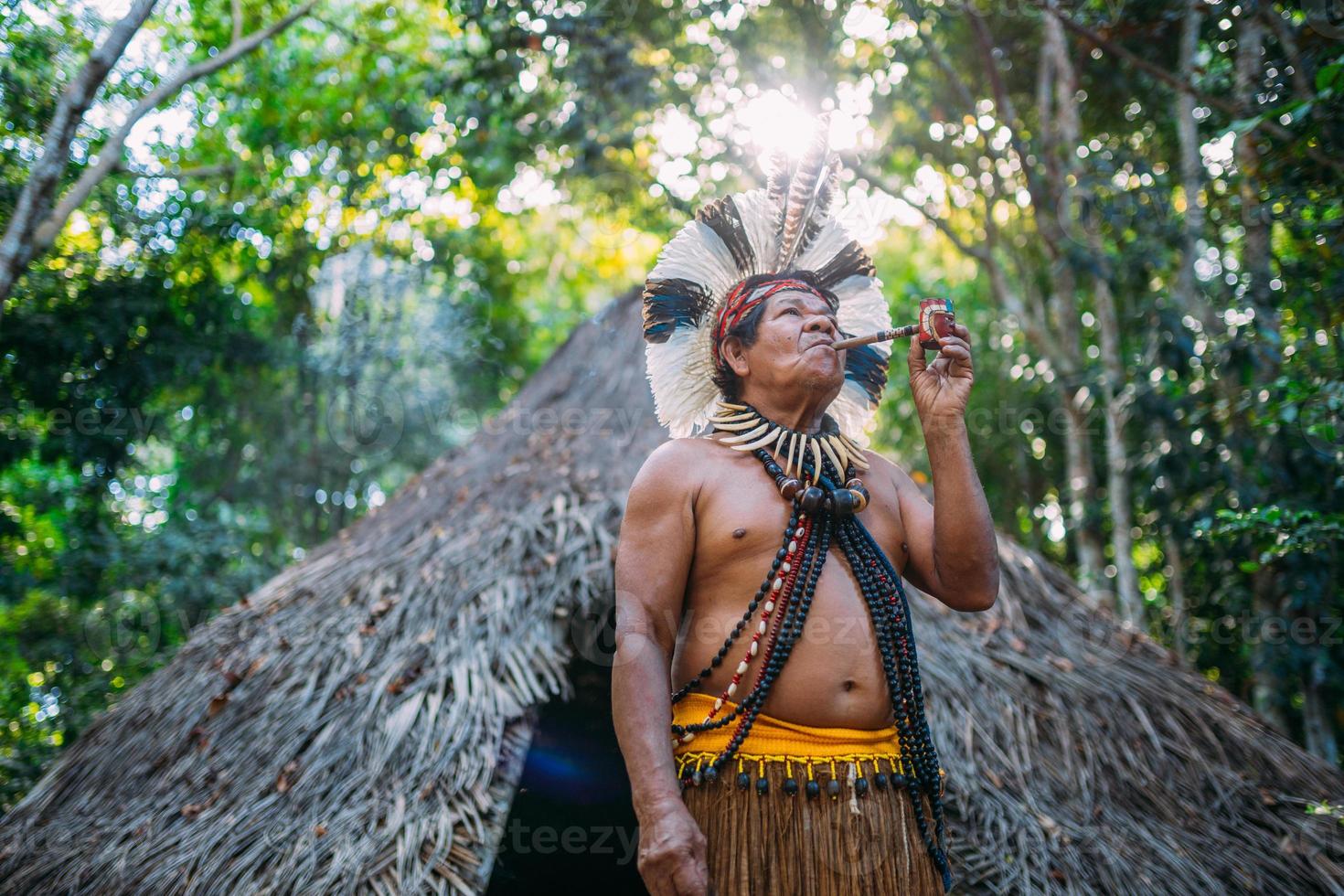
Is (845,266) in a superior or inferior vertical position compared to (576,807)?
superior

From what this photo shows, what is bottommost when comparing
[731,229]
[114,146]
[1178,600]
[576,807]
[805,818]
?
[576,807]

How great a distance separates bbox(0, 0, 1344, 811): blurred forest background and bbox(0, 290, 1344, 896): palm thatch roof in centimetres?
106

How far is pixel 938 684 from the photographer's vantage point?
3.97 meters

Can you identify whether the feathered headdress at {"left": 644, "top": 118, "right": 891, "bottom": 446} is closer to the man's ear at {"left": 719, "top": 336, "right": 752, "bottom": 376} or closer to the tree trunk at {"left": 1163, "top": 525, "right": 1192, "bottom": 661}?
the man's ear at {"left": 719, "top": 336, "right": 752, "bottom": 376}

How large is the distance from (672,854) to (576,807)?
9.31 feet

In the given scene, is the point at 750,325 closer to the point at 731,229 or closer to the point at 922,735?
the point at 731,229

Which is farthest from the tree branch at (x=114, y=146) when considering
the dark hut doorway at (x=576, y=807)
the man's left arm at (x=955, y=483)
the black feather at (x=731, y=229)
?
the man's left arm at (x=955, y=483)

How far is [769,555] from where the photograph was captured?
2.15 metres

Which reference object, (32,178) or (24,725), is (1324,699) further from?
(24,725)

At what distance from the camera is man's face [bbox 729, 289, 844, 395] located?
7.45 feet

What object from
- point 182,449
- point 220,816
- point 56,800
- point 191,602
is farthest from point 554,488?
point 182,449

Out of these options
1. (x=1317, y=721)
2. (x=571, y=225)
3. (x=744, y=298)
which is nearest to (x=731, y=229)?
(x=744, y=298)

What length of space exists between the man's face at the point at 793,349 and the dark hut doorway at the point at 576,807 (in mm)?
2098

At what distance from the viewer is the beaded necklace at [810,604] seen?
2.03m
